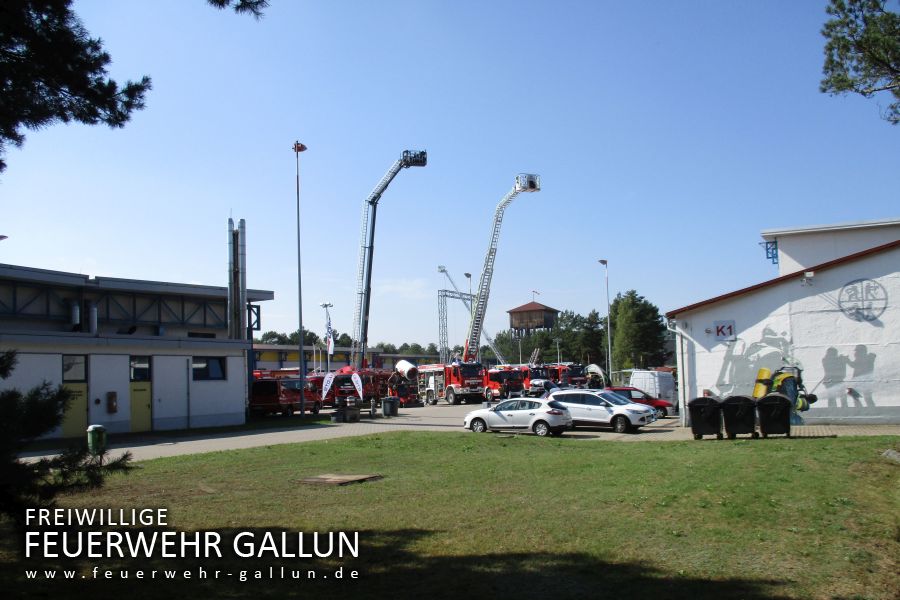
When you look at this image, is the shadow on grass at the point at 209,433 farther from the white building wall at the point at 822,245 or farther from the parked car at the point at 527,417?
the white building wall at the point at 822,245

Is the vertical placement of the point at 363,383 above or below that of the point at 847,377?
below

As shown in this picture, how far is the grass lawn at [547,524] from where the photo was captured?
703cm

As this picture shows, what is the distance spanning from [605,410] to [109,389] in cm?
1841

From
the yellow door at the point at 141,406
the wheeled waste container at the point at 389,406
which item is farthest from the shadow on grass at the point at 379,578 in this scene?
the wheeled waste container at the point at 389,406

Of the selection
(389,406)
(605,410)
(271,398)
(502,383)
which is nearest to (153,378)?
(271,398)

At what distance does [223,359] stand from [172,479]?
1924cm

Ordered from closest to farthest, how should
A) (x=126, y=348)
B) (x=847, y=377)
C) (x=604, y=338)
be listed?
(x=847, y=377) → (x=126, y=348) → (x=604, y=338)

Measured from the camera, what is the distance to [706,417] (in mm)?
21375

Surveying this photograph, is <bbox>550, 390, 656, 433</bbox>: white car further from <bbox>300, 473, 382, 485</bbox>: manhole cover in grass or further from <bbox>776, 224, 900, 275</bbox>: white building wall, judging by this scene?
<bbox>776, 224, 900, 275</bbox>: white building wall

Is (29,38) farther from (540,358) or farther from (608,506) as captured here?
(540,358)

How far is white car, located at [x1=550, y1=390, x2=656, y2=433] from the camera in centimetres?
2558

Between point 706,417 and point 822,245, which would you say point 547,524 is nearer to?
point 706,417

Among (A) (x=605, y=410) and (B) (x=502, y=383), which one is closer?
(A) (x=605, y=410)

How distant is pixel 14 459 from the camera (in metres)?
6.51
